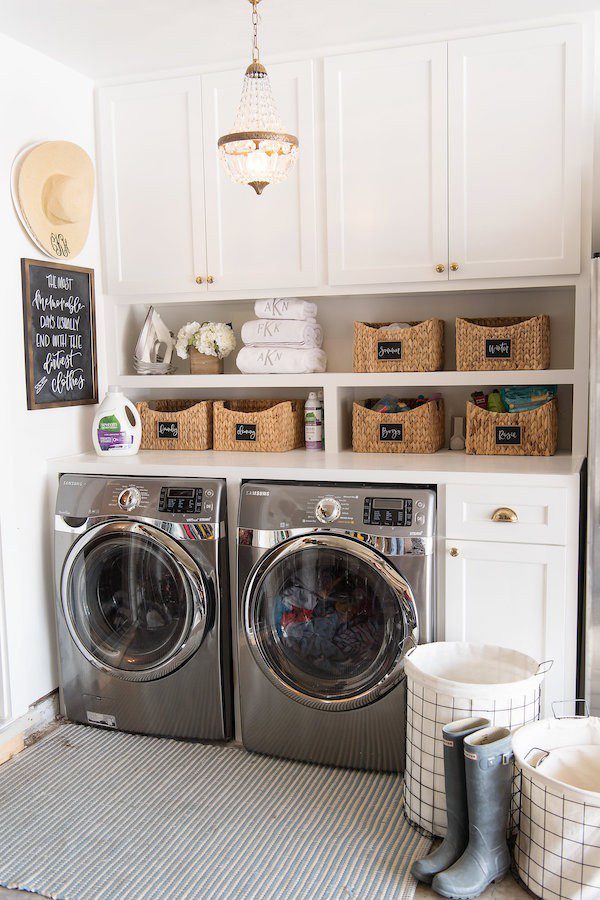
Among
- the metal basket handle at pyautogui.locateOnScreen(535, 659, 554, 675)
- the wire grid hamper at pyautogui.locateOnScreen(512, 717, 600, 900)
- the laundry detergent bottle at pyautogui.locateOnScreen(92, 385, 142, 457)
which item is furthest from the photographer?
the laundry detergent bottle at pyautogui.locateOnScreen(92, 385, 142, 457)

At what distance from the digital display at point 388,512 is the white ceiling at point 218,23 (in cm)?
150

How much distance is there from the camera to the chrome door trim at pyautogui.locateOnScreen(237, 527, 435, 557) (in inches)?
93.0

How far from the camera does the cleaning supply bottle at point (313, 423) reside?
10.1 feet

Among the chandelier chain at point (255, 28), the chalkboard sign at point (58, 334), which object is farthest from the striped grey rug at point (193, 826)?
the chandelier chain at point (255, 28)

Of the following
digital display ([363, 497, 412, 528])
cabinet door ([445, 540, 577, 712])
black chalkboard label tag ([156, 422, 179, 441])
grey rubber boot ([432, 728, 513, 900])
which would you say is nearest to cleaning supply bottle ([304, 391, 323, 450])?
black chalkboard label tag ([156, 422, 179, 441])

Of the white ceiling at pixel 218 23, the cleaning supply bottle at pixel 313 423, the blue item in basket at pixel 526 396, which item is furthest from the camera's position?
the cleaning supply bottle at pixel 313 423

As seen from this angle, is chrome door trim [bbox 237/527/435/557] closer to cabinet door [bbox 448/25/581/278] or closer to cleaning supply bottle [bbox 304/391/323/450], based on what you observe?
cleaning supply bottle [bbox 304/391/323/450]

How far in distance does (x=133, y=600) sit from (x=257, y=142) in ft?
4.94

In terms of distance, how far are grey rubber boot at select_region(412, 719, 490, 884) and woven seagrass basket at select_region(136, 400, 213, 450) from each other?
5.00 feet

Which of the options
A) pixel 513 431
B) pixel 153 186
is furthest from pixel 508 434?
pixel 153 186

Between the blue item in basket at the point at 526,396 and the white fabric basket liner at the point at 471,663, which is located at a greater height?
the blue item in basket at the point at 526,396

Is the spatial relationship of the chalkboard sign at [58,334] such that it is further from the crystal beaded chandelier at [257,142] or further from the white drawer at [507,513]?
the white drawer at [507,513]

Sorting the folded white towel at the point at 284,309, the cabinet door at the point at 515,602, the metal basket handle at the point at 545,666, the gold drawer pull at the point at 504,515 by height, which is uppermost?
the folded white towel at the point at 284,309

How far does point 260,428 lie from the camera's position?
3027mm
